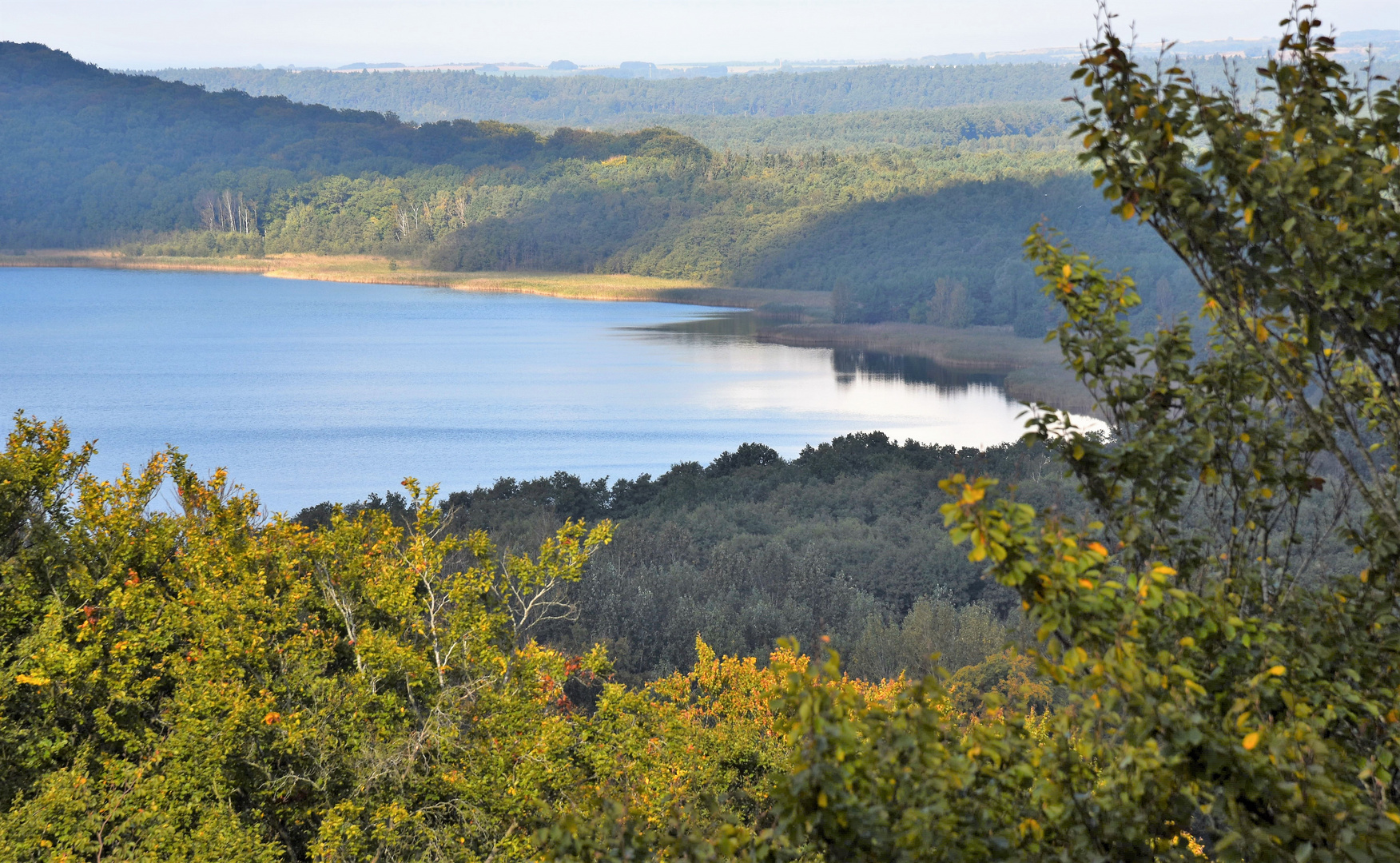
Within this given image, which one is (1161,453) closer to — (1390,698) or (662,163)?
(1390,698)

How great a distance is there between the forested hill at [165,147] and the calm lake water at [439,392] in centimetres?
5677

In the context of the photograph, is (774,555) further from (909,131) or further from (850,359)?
(909,131)

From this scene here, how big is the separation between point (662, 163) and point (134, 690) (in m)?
130

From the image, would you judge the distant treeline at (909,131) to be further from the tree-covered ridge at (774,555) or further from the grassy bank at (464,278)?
the tree-covered ridge at (774,555)

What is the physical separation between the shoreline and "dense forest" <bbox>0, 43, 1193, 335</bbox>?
2769 millimetres

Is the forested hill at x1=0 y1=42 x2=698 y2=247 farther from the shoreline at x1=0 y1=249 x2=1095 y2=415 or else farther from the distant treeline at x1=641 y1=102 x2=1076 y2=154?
the distant treeline at x1=641 y1=102 x2=1076 y2=154

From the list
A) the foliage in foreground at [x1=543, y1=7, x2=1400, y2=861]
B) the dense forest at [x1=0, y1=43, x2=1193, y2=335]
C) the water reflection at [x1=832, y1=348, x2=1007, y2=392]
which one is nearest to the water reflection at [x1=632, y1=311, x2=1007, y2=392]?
the water reflection at [x1=832, y1=348, x2=1007, y2=392]

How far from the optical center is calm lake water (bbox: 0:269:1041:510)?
1526 inches

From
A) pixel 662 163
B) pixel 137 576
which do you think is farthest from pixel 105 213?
pixel 137 576

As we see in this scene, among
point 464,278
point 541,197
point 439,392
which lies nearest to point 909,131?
point 541,197

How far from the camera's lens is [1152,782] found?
Result: 9.11ft

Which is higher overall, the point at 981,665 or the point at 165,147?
the point at 165,147

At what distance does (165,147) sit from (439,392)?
424 feet

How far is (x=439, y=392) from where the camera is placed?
52000mm
